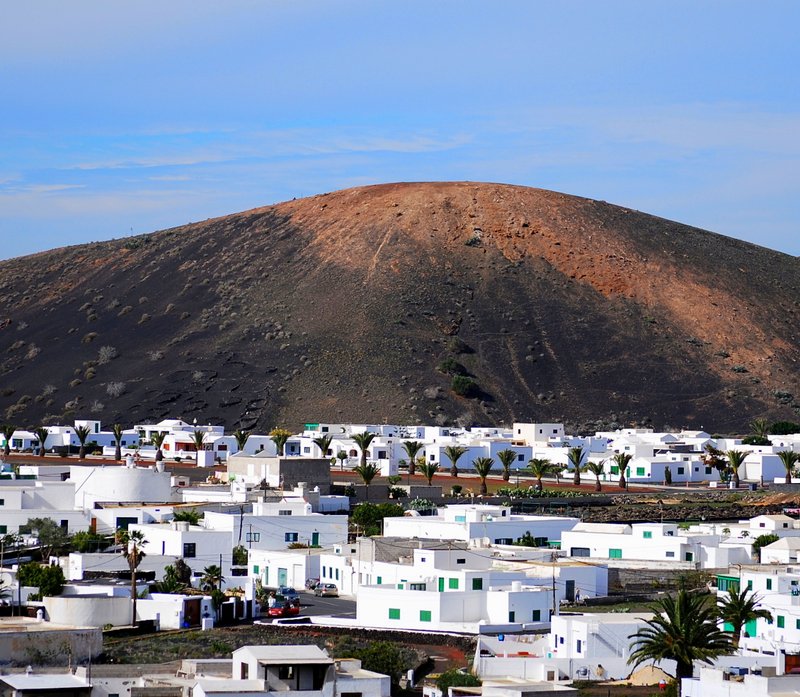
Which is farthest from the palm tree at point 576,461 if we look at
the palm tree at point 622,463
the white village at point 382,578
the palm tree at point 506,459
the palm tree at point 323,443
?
the palm tree at point 323,443

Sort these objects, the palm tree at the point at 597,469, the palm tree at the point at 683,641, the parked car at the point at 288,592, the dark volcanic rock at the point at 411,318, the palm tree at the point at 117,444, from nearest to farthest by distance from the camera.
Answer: the palm tree at the point at 683,641, the parked car at the point at 288,592, the palm tree at the point at 597,469, the palm tree at the point at 117,444, the dark volcanic rock at the point at 411,318

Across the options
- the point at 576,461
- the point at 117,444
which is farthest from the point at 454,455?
the point at 117,444

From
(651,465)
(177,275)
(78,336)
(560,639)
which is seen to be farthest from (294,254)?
(560,639)

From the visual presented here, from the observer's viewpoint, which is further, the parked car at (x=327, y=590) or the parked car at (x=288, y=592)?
the parked car at (x=327, y=590)

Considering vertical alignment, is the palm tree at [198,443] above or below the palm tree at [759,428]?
below

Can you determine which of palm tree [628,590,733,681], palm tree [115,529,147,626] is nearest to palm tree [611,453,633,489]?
palm tree [115,529,147,626]

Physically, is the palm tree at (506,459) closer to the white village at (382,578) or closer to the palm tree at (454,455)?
the white village at (382,578)
